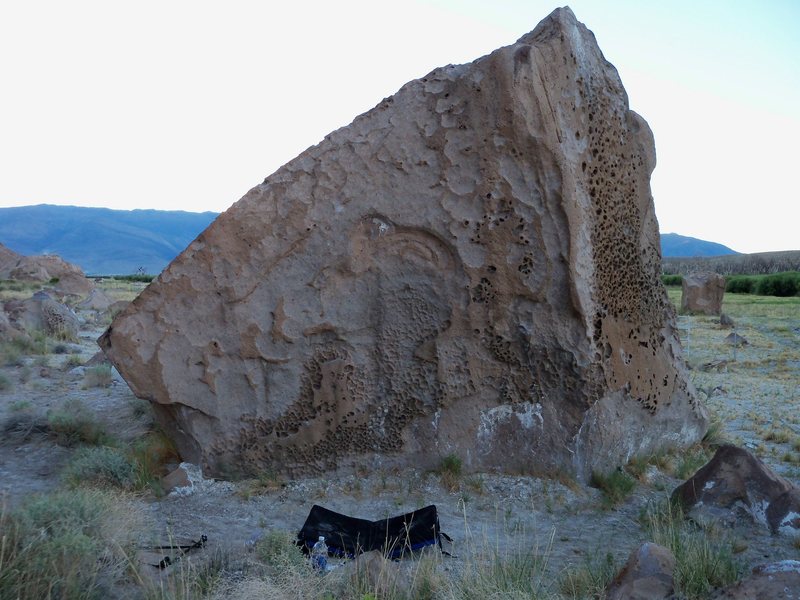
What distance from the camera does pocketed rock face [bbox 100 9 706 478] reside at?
18.3 feet

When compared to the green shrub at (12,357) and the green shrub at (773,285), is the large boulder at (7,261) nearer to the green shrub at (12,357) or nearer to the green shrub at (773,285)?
the green shrub at (12,357)

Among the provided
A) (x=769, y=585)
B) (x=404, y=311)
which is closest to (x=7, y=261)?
(x=404, y=311)

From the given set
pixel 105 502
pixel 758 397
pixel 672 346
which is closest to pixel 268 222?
pixel 105 502

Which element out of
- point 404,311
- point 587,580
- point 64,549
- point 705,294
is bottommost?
point 587,580

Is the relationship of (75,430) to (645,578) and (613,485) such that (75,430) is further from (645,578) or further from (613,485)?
(645,578)

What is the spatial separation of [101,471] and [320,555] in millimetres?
2247

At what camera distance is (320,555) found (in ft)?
13.5

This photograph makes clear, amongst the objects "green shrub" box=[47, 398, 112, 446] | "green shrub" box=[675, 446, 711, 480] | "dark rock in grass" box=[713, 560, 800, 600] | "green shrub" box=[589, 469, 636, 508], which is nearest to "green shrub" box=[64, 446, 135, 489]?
"green shrub" box=[47, 398, 112, 446]

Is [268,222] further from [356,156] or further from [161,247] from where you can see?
[161,247]

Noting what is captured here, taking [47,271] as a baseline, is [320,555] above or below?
below

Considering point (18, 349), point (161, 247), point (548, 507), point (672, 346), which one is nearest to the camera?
point (548, 507)

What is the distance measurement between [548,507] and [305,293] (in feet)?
7.44

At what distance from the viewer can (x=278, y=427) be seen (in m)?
5.82

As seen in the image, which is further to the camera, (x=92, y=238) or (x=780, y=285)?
(x=92, y=238)
